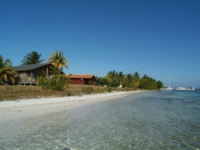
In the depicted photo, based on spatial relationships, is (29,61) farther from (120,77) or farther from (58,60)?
(120,77)

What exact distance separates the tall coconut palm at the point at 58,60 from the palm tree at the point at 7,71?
467 inches

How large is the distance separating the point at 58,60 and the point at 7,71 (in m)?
13.9

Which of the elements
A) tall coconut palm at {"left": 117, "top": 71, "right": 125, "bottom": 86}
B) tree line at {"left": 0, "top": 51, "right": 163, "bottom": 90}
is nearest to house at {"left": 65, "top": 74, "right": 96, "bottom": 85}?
tree line at {"left": 0, "top": 51, "right": 163, "bottom": 90}

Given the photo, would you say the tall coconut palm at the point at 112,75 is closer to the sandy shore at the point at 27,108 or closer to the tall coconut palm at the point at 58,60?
the tall coconut palm at the point at 58,60

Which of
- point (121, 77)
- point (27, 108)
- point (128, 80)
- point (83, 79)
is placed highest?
point (121, 77)

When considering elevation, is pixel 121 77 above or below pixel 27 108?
above

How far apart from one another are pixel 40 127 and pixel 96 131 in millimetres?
2640

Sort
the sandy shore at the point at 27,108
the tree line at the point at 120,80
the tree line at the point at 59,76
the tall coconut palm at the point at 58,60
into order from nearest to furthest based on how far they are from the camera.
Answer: the sandy shore at the point at 27,108
the tree line at the point at 59,76
the tall coconut palm at the point at 58,60
the tree line at the point at 120,80

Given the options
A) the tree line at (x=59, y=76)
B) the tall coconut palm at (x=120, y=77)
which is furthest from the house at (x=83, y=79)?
the tall coconut palm at (x=120, y=77)

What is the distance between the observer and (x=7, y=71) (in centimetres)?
3525

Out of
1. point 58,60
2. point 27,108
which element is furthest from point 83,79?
point 27,108

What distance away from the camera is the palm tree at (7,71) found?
114 ft

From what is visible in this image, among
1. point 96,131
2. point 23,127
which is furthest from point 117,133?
point 23,127

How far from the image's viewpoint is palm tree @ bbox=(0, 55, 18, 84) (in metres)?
34.8
